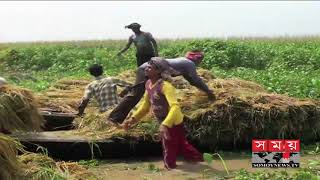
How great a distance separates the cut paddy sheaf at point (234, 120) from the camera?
7.47m

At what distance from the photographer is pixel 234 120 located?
7562mm

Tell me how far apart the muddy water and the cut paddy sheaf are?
0.37 metres

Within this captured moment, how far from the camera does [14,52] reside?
23.2 metres

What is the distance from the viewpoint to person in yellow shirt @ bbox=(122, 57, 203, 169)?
21.7 ft

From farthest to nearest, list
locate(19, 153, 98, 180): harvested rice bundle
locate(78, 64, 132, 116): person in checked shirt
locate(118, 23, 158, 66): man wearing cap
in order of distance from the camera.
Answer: locate(118, 23, 158, 66): man wearing cap < locate(78, 64, 132, 116): person in checked shirt < locate(19, 153, 98, 180): harvested rice bundle

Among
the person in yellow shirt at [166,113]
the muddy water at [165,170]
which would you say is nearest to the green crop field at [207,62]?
the muddy water at [165,170]

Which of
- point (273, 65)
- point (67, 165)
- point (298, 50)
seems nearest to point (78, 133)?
point (67, 165)

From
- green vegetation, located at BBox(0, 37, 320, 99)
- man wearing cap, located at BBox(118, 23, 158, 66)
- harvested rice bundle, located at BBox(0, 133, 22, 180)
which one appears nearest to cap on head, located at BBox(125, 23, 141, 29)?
man wearing cap, located at BBox(118, 23, 158, 66)

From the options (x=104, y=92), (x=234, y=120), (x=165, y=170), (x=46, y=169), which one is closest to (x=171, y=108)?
(x=165, y=170)

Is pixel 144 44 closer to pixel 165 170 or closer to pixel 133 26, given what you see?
pixel 133 26

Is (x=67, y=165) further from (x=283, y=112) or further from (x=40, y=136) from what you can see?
(x=283, y=112)

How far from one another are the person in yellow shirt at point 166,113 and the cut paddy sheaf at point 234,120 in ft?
1.45

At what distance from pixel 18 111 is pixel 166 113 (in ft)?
6.30

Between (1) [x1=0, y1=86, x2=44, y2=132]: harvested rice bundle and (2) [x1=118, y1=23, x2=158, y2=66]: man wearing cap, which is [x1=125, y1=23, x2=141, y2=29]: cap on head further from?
(1) [x1=0, y1=86, x2=44, y2=132]: harvested rice bundle
